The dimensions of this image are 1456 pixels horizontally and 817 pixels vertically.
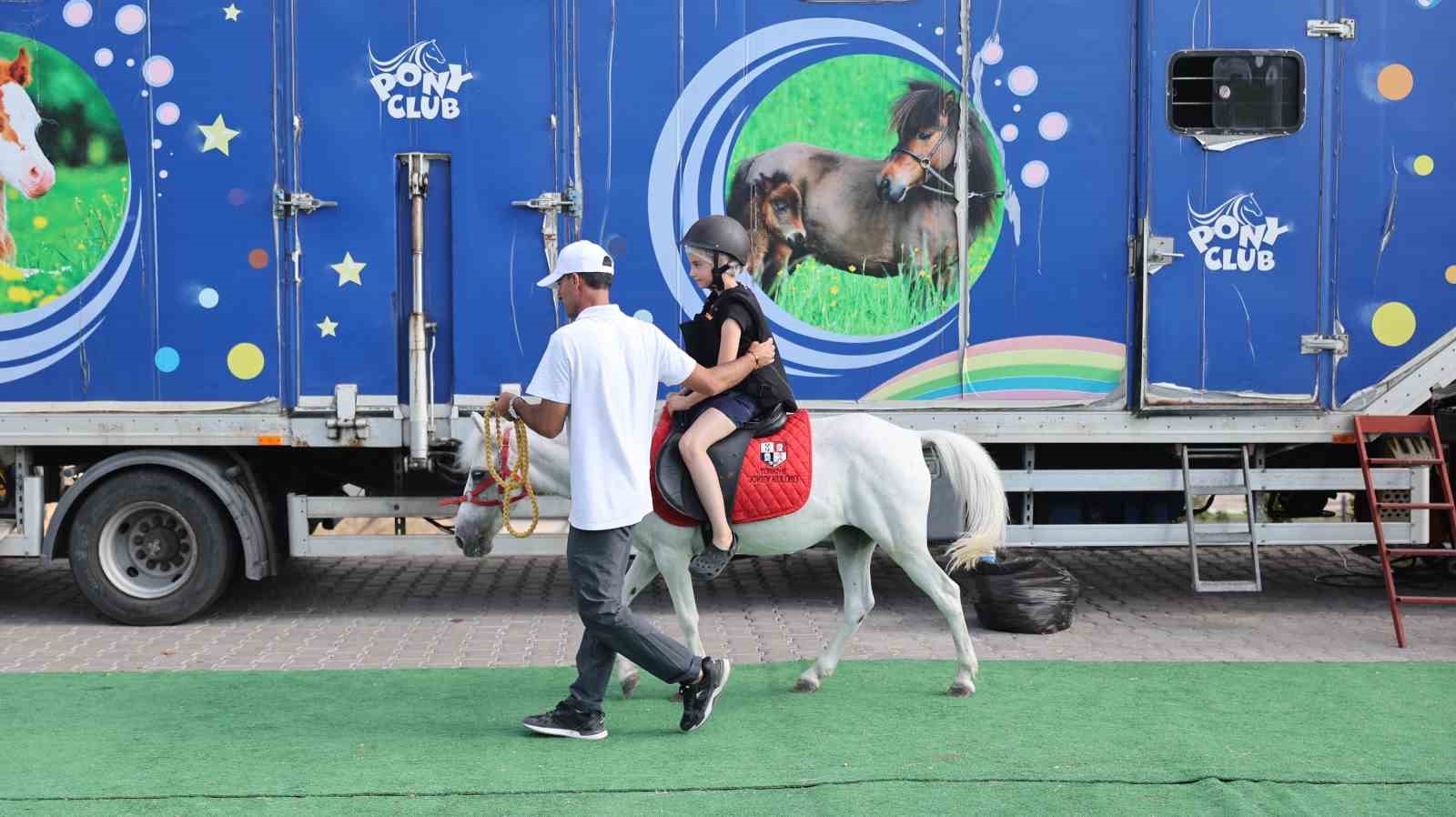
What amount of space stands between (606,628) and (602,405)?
0.86 m

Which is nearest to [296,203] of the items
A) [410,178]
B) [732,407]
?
[410,178]

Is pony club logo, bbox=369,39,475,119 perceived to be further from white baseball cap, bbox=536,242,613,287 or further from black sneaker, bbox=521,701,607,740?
black sneaker, bbox=521,701,607,740

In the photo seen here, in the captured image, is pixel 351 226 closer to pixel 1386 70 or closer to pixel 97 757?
pixel 97 757

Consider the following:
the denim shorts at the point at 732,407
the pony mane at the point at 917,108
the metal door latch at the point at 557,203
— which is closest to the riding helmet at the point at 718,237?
the denim shorts at the point at 732,407

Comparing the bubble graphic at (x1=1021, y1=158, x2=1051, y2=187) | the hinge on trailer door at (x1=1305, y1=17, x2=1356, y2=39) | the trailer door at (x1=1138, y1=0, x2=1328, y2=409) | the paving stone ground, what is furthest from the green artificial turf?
the hinge on trailer door at (x1=1305, y1=17, x2=1356, y2=39)

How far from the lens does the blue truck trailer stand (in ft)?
27.1

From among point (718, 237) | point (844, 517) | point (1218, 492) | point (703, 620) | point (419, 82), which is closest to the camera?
point (718, 237)

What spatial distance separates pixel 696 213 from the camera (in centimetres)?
831

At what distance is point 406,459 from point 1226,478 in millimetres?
4710

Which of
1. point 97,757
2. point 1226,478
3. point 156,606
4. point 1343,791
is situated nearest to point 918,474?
point 1343,791

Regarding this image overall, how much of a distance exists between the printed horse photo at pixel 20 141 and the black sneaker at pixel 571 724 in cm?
457

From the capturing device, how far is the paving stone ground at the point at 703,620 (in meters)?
7.67

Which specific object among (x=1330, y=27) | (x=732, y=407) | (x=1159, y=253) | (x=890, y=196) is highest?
(x=1330, y=27)

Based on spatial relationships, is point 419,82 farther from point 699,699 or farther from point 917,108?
point 699,699
